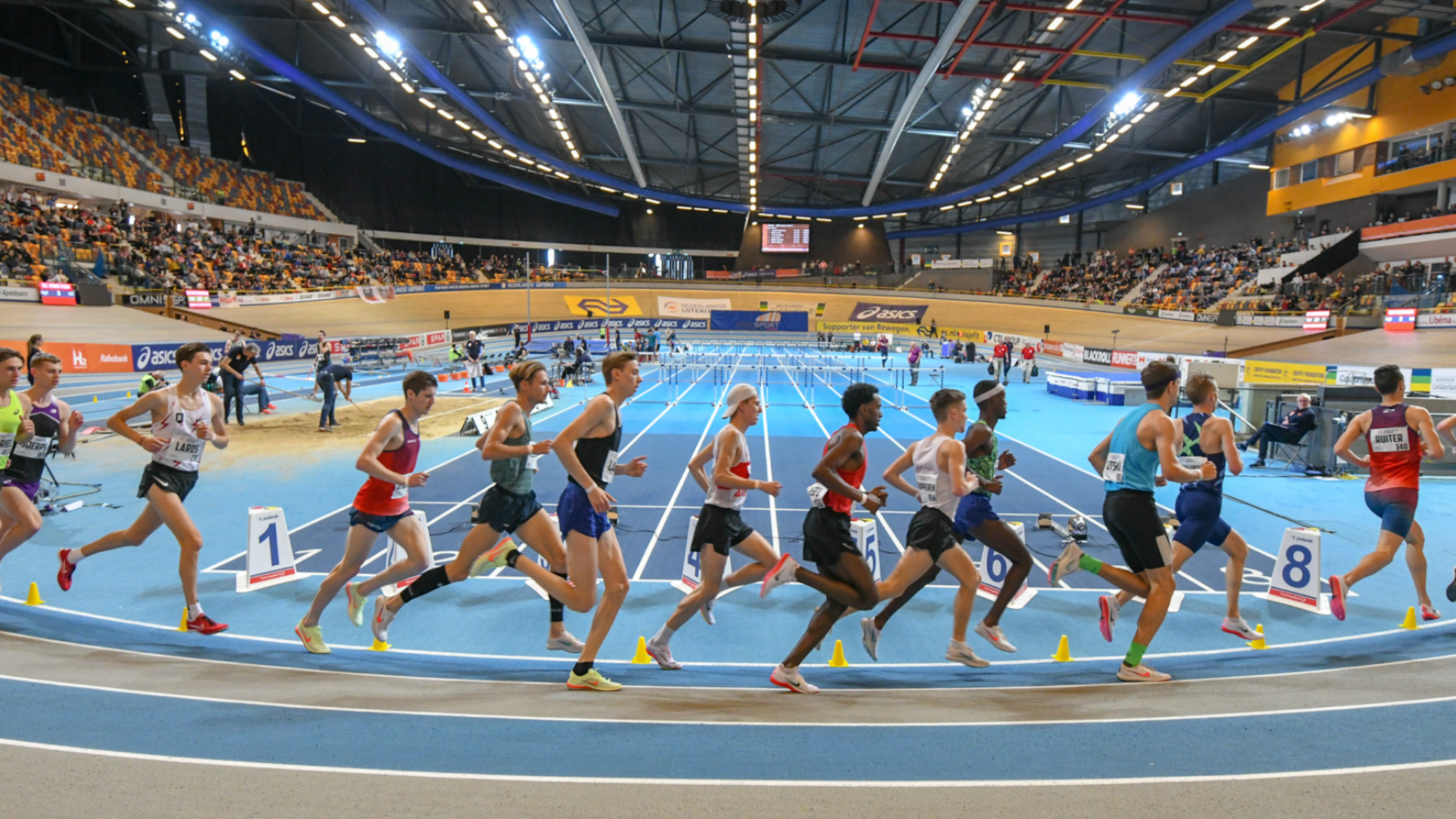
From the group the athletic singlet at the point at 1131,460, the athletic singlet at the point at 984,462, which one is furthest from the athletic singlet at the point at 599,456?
the athletic singlet at the point at 1131,460

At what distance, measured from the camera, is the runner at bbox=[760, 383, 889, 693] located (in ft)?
13.7

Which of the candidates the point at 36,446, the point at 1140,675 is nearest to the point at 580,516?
the point at 1140,675

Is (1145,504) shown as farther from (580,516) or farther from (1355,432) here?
(580,516)

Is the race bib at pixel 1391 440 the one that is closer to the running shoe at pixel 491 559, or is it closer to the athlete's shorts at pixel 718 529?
the athlete's shorts at pixel 718 529

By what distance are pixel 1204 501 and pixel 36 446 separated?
842 centimetres

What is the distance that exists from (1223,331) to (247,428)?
4049 centimetres

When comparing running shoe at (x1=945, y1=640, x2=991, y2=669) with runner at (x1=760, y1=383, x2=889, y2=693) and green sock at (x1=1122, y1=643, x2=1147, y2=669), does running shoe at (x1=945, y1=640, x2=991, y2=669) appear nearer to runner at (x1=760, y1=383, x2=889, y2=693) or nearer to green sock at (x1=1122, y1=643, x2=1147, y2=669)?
green sock at (x1=1122, y1=643, x2=1147, y2=669)

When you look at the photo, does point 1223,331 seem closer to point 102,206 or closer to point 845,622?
point 845,622

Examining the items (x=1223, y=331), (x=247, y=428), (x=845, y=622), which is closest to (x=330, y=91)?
(x=247, y=428)

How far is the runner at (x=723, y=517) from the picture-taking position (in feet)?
14.7

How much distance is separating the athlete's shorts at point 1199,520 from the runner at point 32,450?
790cm

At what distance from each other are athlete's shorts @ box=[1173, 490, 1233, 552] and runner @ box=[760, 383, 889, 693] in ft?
8.69

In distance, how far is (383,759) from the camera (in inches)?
119

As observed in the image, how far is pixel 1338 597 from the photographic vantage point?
19.0 feet
